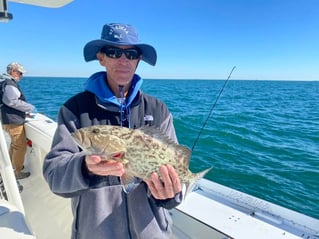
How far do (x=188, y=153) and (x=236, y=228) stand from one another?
943mm

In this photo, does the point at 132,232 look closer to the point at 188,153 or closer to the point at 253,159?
the point at 188,153

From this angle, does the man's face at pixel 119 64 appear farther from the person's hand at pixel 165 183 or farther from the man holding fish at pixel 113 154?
the person's hand at pixel 165 183

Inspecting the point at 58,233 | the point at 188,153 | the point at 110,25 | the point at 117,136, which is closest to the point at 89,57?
the point at 110,25

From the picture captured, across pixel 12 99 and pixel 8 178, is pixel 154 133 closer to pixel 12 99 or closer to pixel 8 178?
pixel 8 178

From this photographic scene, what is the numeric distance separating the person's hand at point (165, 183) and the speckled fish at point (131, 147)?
34 mm

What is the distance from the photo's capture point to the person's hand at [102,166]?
47.0 inches

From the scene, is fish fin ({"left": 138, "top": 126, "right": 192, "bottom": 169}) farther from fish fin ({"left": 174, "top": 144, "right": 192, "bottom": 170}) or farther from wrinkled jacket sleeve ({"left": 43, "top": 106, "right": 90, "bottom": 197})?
wrinkled jacket sleeve ({"left": 43, "top": 106, "right": 90, "bottom": 197})

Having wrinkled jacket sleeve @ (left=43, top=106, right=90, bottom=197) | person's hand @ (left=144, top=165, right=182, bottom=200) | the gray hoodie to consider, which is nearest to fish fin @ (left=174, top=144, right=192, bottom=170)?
person's hand @ (left=144, top=165, right=182, bottom=200)

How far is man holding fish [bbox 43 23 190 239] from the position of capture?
129 cm

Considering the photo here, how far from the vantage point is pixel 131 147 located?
1306 millimetres

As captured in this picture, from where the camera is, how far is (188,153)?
1.44 m

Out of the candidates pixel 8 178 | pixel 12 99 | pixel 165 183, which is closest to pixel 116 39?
pixel 165 183

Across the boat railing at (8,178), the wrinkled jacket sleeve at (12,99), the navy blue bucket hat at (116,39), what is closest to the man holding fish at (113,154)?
the navy blue bucket hat at (116,39)

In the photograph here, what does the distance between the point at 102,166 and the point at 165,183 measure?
1.15 ft
